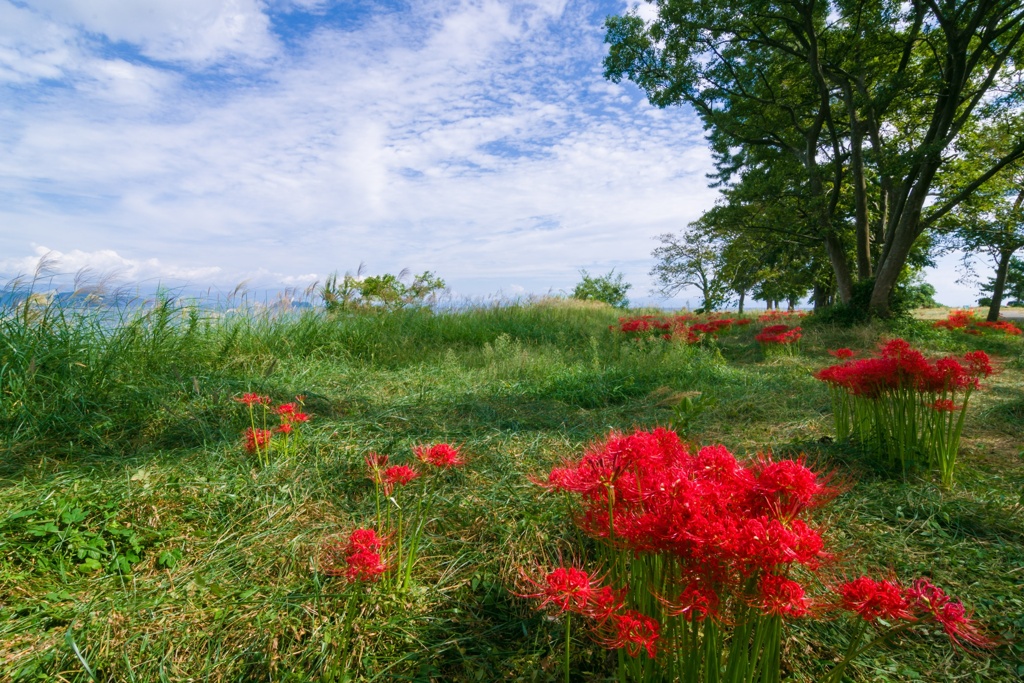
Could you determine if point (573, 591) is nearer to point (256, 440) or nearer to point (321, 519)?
point (321, 519)

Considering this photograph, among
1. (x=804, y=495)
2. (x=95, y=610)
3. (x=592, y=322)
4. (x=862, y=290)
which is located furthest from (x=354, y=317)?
(x=862, y=290)

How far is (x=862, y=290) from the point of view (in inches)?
429

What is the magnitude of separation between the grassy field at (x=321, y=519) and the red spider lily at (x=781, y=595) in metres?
0.27

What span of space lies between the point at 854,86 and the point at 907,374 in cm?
1264

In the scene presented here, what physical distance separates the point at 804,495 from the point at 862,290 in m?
12.3

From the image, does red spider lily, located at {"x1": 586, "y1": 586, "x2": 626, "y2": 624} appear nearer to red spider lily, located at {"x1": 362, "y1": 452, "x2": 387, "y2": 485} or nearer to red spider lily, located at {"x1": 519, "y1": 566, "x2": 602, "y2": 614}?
red spider lily, located at {"x1": 519, "y1": 566, "x2": 602, "y2": 614}

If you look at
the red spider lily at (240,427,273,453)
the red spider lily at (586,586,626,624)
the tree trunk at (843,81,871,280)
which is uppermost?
the tree trunk at (843,81,871,280)

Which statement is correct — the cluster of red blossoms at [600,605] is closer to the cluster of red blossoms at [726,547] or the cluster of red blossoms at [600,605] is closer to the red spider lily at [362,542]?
the cluster of red blossoms at [726,547]

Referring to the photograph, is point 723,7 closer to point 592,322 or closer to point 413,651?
point 592,322

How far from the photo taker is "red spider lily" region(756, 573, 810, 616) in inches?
33.7

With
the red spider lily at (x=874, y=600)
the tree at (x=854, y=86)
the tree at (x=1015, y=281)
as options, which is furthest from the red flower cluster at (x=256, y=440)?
the tree at (x=1015, y=281)

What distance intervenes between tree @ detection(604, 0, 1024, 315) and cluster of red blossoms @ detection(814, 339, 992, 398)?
8237mm

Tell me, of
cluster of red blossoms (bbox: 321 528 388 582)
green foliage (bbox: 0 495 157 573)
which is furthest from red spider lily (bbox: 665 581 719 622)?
green foliage (bbox: 0 495 157 573)

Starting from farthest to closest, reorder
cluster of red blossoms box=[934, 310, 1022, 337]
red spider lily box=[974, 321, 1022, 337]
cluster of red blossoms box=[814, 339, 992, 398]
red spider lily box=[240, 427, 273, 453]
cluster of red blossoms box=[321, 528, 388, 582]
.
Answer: cluster of red blossoms box=[934, 310, 1022, 337]
red spider lily box=[974, 321, 1022, 337]
cluster of red blossoms box=[814, 339, 992, 398]
red spider lily box=[240, 427, 273, 453]
cluster of red blossoms box=[321, 528, 388, 582]
